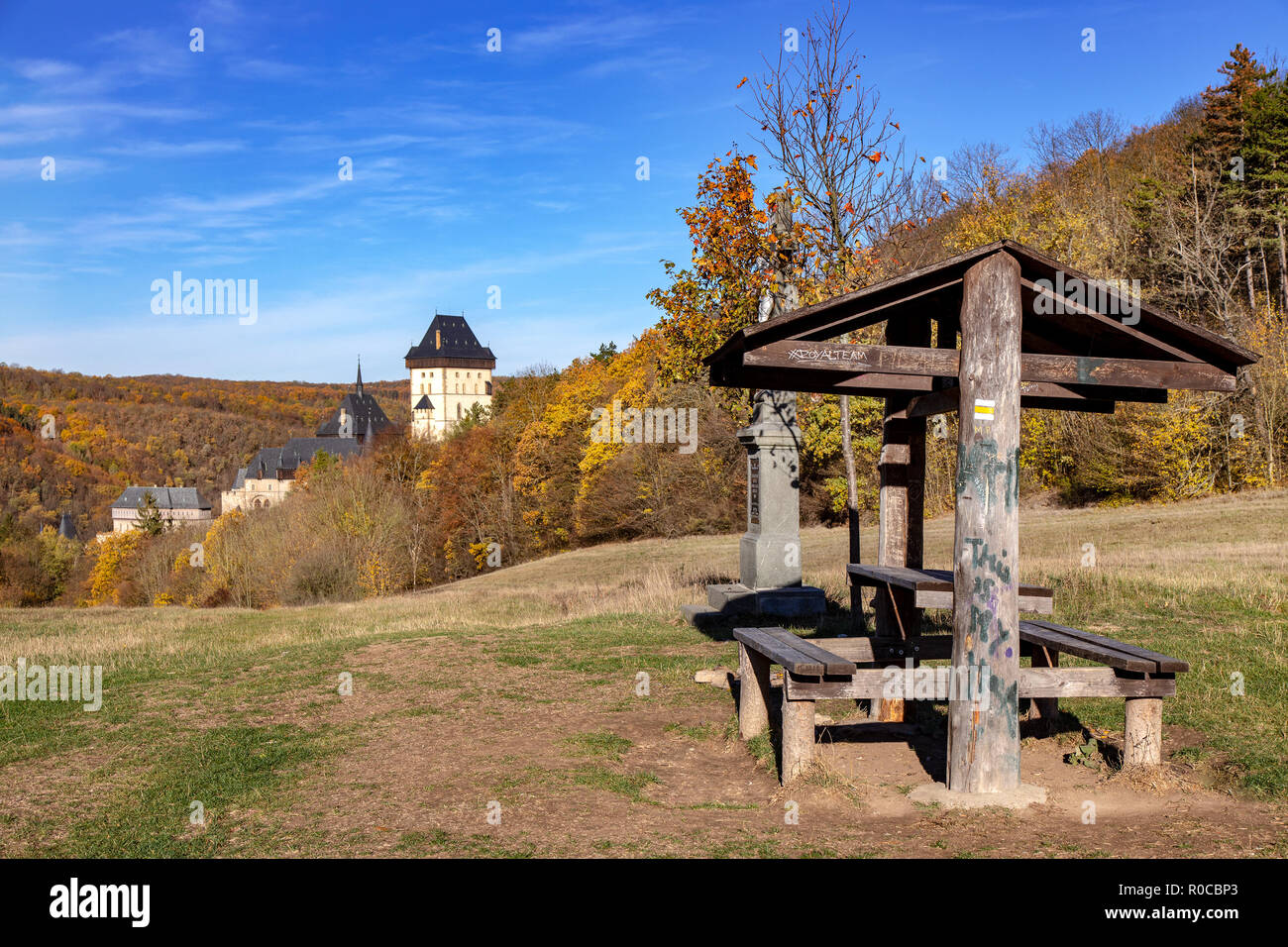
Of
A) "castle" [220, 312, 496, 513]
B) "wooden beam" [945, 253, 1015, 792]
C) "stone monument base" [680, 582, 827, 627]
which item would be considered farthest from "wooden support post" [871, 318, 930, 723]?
"castle" [220, 312, 496, 513]

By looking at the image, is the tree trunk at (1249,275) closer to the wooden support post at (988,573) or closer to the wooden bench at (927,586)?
the wooden bench at (927,586)

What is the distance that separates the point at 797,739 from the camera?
5.86m

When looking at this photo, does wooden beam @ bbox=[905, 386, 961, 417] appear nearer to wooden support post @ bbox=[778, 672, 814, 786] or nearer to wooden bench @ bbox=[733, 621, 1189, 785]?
wooden bench @ bbox=[733, 621, 1189, 785]

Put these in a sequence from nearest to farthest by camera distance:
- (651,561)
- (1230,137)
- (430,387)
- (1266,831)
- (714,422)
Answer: (1266,831) → (651,561) → (1230,137) → (714,422) → (430,387)

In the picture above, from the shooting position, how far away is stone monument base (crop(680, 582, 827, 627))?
12.6 meters

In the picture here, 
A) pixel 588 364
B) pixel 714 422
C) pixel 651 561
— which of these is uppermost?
pixel 588 364

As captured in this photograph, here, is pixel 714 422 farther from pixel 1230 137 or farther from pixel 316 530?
pixel 1230 137

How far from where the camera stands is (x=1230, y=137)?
35.7 meters

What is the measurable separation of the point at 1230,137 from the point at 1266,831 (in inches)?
1528

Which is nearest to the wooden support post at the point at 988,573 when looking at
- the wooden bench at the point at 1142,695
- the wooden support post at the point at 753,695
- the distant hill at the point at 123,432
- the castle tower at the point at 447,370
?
the wooden bench at the point at 1142,695

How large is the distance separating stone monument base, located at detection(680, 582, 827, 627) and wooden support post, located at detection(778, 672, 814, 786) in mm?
6581

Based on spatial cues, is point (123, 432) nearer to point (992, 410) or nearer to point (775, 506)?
point (775, 506)

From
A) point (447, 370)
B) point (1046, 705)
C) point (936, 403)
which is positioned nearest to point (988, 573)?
point (936, 403)
